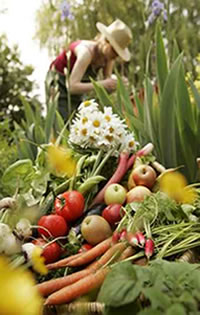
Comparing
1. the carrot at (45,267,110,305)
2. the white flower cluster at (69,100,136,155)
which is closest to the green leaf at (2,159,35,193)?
the white flower cluster at (69,100,136,155)

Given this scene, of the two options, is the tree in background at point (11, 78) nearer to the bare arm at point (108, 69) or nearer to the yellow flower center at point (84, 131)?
the bare arm at point (108, 69)

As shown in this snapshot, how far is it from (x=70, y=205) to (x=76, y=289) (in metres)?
0.32

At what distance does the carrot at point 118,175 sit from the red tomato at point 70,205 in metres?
0.06

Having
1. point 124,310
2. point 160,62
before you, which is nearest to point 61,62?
point 160,62

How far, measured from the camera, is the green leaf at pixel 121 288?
577 millimetres

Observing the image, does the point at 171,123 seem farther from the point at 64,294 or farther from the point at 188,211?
the point at 64,294

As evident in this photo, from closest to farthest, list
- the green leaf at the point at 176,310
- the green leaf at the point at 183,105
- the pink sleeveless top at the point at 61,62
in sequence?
1. the green leaf at the point at 176,310
2. the green leaf at the point at 183,105
3. the pink sleeveless top at the point at 61,62

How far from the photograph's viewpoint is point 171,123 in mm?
1486

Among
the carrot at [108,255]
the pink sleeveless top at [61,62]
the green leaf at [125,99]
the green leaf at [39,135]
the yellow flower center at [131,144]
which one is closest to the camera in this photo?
the carrot at [108,255]

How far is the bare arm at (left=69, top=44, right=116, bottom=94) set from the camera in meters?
2.84

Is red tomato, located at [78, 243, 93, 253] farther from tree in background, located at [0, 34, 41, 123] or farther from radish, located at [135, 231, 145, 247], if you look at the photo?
tree in background, located at [0, 34, 41, 123]

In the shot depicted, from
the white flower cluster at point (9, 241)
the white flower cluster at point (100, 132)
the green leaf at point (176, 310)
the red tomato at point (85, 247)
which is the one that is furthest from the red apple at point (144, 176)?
the green leaf at point (176, 310)

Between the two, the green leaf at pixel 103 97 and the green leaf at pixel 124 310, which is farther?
the green leaf at pixel 103 97

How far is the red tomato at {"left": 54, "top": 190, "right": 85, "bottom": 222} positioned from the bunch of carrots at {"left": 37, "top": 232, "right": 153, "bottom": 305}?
0.15 meters
